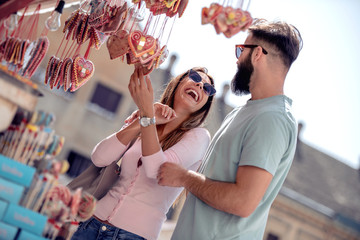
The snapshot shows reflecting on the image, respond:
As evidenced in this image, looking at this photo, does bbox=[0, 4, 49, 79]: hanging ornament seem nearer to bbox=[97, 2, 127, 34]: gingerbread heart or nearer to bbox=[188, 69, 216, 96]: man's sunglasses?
bbox=[97, 2, 127, 34]: gingerbread heart

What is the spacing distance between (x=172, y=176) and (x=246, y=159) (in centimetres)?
29

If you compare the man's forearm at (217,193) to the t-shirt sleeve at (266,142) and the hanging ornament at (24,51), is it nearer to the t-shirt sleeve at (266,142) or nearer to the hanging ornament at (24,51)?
the t-shirt sleeve at (266,142)

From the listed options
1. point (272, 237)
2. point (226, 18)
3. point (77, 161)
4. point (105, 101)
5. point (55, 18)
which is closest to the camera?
point (226, 18)

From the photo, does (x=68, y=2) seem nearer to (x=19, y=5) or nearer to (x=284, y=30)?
(x=19, y=5)

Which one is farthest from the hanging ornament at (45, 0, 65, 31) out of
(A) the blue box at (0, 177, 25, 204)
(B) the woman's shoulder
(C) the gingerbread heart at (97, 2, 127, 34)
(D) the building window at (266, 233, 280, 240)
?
(D) the building window at (266, 233, 280, 240)

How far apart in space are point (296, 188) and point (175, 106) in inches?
584

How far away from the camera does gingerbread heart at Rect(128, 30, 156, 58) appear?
5.70ft

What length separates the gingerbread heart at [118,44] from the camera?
181 centimetres

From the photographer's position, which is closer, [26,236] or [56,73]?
[26,236]

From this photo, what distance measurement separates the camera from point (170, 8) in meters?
1.83

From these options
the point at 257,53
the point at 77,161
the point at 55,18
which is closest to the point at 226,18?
the point at 257,53

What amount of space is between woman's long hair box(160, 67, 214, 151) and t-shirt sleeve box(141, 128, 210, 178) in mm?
47

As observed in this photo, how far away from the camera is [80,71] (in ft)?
6.72

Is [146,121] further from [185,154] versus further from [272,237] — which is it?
[272,237]
